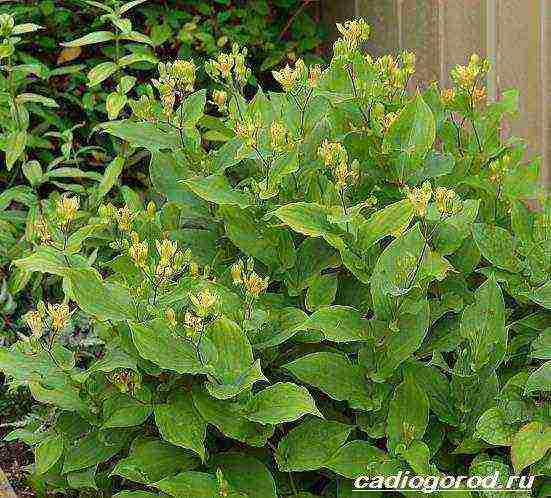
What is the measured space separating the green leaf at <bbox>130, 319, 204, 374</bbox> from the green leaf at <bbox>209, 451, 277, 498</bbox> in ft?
0.78

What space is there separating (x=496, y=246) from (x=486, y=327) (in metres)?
0.25

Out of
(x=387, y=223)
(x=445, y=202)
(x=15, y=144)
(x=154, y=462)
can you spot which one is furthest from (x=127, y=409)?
(x=15, y=144)

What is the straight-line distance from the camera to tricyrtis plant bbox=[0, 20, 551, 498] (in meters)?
1.62

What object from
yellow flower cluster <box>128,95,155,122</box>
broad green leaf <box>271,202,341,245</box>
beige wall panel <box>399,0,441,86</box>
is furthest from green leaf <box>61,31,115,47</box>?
broad green leaf <box>271,202,341,245</box>

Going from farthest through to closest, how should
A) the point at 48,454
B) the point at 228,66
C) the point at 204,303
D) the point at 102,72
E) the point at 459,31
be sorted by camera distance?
the point at 459,31, the point at 102,72, the point at 228,66, the point at 48,454, the point at 204,303

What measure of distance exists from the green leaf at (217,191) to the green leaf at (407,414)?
0.47 meters

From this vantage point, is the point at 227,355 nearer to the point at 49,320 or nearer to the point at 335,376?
the point at 335,376

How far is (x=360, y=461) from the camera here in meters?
1.64

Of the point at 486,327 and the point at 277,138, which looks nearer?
the point at 486,327

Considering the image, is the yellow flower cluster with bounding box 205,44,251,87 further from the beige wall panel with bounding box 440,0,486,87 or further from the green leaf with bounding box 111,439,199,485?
the beige wall panel with bounding box 440,0,486,87

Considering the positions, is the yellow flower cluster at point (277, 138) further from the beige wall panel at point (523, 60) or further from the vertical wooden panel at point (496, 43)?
the beige wall panel at point (523, 60)

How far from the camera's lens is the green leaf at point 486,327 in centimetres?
167

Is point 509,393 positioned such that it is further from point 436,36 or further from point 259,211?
point 436,36

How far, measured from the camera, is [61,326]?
5.71 ft
